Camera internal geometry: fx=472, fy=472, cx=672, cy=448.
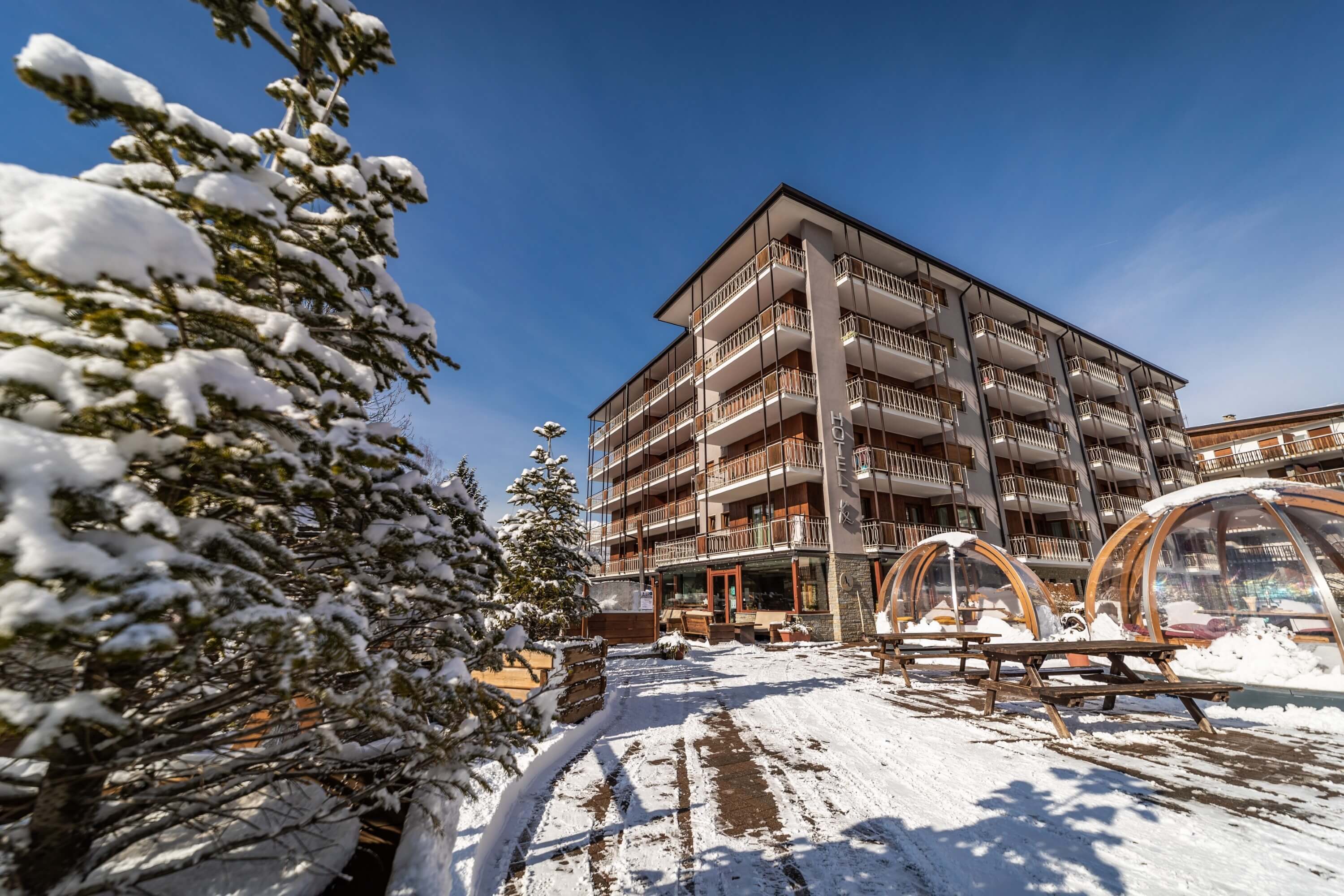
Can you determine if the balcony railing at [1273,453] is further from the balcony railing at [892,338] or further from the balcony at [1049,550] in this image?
the balcony railing at [892,338]

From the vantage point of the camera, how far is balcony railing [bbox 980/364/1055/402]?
21484mm

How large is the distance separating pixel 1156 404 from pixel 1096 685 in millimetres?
36489

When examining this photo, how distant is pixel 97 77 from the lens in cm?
133

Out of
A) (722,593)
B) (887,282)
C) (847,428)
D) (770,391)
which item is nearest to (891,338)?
(887,282)

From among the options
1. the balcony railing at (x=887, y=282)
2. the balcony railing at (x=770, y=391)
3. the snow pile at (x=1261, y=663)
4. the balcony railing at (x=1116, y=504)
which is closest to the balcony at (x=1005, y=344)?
the balcony railing at (x=887, y=282)

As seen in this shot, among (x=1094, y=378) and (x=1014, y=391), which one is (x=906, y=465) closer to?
(x=1014, y=391)

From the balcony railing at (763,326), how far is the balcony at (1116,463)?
19168 mm

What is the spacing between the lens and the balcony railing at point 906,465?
1656 centimetres

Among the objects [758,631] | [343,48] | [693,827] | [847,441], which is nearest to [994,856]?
[693,827]

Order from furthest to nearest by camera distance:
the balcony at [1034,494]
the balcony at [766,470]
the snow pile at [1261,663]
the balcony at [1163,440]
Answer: the balcony at [1163,440] → the balcony at [1034,494] → the balcony at [766,470] → the snow pile at [1261,663]

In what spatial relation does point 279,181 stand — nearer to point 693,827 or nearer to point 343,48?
point 343,48

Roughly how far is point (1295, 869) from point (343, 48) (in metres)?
6.67

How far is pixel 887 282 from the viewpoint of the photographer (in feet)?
63.0

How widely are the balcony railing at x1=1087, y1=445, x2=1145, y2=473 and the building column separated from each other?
16754 millimetres
